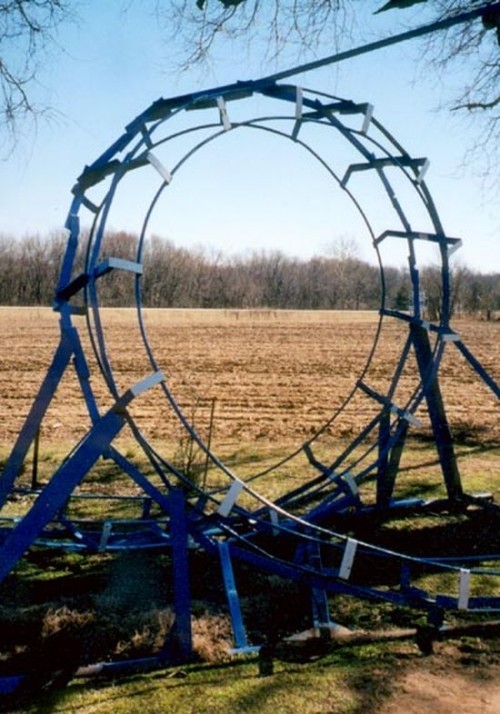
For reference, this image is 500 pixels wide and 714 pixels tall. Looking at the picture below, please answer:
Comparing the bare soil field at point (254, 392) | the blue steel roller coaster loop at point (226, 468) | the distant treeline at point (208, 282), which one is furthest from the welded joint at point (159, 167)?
the distant treeline at point (208, 282)

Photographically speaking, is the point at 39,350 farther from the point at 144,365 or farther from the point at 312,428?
the point at 312,428

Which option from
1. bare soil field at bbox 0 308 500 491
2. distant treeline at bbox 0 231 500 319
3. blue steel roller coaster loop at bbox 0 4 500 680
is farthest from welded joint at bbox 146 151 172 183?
distant treeline at bbox 0 231 500 319

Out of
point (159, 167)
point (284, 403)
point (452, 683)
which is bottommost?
point (452, 683)

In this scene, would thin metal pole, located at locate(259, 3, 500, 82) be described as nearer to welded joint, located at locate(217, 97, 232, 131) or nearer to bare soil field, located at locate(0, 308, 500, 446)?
welded joint, located at locate(217, 97, 232, 131)

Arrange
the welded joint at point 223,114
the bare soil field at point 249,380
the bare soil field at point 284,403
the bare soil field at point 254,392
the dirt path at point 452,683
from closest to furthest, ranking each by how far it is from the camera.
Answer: the dirt path at point 452,683
the bare soil field at point 284,403
the welded joint at point 223,114
the bare soil field at point 254,392
the bare soil field at point 249,380

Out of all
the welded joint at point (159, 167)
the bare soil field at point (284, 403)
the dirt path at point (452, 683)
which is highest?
the welded joint at point (159, 167)

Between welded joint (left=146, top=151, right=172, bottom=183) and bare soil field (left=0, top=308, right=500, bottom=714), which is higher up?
welded joint (left=146, top=151, right=172, bottom=183)

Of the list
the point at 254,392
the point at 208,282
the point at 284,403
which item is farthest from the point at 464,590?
the point at 208,282

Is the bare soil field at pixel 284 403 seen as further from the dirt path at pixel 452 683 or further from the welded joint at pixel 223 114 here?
the welded joint at pixel 223 114

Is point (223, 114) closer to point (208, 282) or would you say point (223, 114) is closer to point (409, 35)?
point (409, 35)

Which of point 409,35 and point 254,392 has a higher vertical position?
point 409,35

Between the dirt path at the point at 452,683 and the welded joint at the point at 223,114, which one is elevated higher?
the welded joint at the point at 223,114

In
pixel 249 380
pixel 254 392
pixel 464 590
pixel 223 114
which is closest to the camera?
pixel 464 590

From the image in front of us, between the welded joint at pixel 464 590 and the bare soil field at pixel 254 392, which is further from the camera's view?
the bare soil field at pixel 254 392
